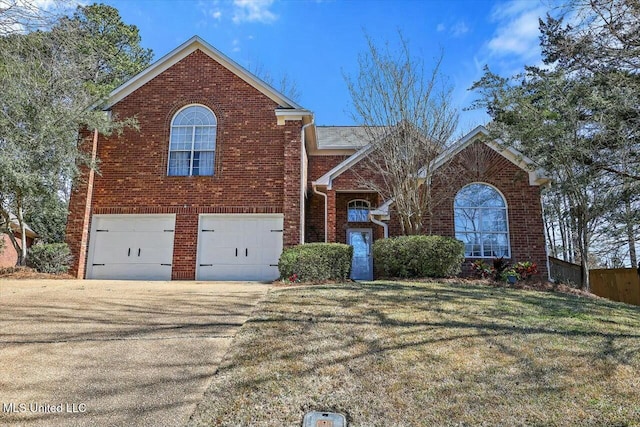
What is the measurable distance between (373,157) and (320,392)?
10312mm

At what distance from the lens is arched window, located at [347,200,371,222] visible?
15688mm

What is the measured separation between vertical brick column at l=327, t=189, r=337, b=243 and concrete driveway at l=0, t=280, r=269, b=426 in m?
6.11

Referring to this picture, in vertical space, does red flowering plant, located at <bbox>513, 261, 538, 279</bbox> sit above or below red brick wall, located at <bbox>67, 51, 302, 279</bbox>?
below

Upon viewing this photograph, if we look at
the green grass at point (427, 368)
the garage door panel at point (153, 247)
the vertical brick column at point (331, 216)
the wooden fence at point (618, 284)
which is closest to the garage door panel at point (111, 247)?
the garage door panel at point (153, 247)

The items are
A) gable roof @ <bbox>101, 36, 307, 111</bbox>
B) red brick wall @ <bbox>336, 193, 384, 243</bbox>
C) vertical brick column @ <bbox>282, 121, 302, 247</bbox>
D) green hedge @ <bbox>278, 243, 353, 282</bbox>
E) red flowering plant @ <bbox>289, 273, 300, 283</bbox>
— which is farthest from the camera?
red brick wall @ <bbox>336, 193, 384, 243</bbox>

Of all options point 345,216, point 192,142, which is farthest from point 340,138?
point 192,142

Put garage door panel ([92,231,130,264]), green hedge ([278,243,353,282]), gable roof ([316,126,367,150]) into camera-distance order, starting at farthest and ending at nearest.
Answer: gable roof ([316,126,367,150]) → garage door panel ([92,231,130,264]) → green hedge ([278,243,353,282])

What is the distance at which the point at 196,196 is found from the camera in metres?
13.3

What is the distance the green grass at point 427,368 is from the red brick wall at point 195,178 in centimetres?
676

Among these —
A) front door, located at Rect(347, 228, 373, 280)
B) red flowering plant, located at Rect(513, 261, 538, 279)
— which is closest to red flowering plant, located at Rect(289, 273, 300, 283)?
front door, located at Rect(347, 228, 373, 280)

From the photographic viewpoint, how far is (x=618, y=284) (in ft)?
45.3

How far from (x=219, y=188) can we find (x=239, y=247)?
1.94m

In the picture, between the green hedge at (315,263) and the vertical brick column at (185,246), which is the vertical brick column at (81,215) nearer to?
the vertical brick column at (185,246)

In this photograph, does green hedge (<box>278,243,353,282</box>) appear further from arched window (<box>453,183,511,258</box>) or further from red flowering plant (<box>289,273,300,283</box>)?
arched window (<box>453,183,511,258</box>)
